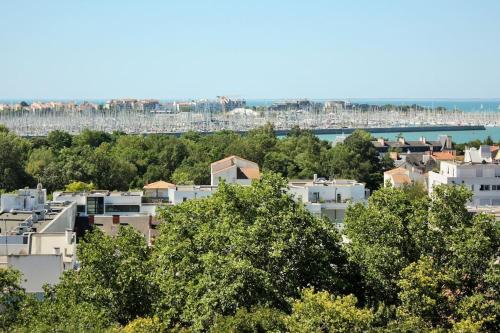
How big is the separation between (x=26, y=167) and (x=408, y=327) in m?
43.4

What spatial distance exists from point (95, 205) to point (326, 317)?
22.6m

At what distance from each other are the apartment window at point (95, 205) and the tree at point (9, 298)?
18081 millimetres

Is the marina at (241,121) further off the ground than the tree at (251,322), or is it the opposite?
the tree at (251,322)

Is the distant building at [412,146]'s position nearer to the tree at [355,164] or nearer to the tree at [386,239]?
the tree at [355,164]

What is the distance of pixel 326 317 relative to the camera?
44.7 ft

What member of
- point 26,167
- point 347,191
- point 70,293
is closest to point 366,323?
point 70,293

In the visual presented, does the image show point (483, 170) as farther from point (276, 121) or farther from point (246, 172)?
point (276, 121)

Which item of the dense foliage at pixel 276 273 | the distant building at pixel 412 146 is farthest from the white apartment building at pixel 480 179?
the distant building at pixel 412 146

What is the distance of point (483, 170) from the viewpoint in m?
40.7

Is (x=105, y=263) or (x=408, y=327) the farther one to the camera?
(x=105, y=263)

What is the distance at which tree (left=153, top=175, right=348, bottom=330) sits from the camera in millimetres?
15546

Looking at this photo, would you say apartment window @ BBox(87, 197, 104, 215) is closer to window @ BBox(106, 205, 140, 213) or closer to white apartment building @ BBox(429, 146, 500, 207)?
window @ BBox(106, 205, 140, 213)

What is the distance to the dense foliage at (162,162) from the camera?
166 ft

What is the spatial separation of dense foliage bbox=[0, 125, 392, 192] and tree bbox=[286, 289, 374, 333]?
103 ft
